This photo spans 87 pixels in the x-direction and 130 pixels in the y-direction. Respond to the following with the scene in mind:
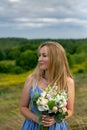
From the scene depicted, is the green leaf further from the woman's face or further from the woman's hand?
the woman's face

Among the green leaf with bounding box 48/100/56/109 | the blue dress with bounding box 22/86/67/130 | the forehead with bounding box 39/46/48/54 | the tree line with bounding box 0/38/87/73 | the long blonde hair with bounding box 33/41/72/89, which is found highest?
the forehead with bounding box 39/46/48/54

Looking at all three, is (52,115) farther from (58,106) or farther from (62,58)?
(62,58)

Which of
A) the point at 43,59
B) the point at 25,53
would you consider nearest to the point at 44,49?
the point at 43,59

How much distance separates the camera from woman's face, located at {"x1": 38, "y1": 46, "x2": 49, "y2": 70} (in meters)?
3.18

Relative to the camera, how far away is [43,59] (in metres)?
3.19

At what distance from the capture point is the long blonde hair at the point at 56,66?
10.4 ft

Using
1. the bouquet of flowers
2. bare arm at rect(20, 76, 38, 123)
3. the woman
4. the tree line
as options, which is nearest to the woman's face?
the woman

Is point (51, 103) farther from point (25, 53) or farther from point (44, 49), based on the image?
point (25, 53)

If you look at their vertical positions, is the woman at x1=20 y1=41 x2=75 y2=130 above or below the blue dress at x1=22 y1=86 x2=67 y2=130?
above

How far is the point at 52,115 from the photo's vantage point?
9.80 feet

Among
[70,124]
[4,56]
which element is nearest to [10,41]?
[4,56]

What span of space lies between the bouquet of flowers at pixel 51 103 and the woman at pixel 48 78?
19cm

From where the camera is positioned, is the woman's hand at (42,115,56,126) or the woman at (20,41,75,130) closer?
the woman's hand at (42,115,56,126)

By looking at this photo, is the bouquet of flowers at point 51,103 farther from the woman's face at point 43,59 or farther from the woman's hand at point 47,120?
the woman's face at point 43,59
